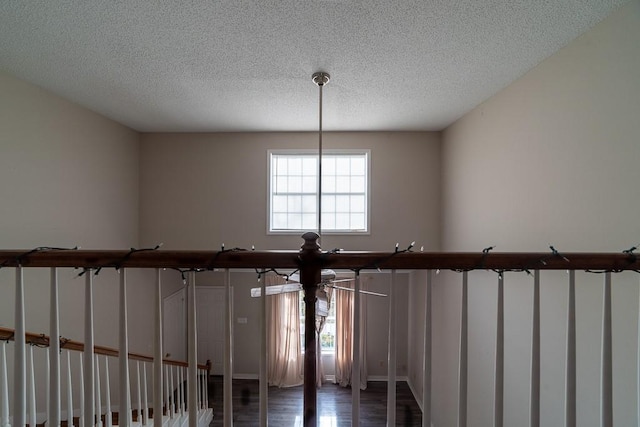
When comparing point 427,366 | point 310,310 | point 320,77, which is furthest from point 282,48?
point 427,366

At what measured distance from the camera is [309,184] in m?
4.27

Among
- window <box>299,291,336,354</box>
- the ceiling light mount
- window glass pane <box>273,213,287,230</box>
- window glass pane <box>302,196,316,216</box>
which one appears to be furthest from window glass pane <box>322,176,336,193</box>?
window <box>299,291,336,354</box>

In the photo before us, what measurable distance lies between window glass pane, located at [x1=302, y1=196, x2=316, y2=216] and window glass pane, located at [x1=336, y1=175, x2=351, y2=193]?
46cm

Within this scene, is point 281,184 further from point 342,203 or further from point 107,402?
point 107,402

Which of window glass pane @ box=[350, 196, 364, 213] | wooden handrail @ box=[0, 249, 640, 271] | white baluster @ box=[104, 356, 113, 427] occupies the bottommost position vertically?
white baluster @ box=[104, 356, 113, 427]

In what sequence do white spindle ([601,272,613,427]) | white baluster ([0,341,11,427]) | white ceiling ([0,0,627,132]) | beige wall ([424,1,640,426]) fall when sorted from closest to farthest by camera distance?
white spindle ([601,272,613,427]) < white baluster ([0,341,11,427]) < beige wall ([424,1,640,426]) < white ceiling ([0,0,627,132])

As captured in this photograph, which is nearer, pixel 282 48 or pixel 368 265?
pixel 368 265

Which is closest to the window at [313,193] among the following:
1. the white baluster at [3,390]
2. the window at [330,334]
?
the window at [330,334]

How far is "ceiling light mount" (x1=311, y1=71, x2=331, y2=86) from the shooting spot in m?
2.29

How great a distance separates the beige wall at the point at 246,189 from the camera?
404 centimetres

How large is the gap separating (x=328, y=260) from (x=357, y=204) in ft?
11.5

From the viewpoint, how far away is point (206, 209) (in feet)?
13.5

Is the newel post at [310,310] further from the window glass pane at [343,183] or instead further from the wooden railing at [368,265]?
the window glass pane at [343,183]

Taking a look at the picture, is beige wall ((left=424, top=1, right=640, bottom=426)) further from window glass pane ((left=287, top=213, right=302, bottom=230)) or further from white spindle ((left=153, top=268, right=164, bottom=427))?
window glass pane ((left=287, top=213, right=302, bottom=230))
